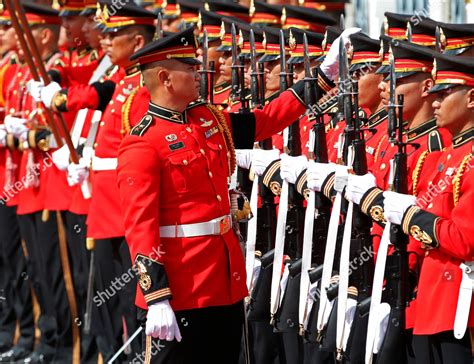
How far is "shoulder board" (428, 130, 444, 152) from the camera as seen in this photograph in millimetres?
7082

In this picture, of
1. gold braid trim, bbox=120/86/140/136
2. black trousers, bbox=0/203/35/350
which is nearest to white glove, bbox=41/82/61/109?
gold braid trim, bbox=120/86/140/136

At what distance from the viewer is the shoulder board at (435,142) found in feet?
23.2

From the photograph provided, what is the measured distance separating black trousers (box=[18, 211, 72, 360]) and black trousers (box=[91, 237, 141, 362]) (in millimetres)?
999

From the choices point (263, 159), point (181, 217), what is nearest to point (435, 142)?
point (181, 217)

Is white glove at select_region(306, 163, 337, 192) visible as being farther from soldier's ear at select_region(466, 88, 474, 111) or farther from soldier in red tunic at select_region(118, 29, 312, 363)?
soldier's ear at select_region(466, 88, 474, 111)

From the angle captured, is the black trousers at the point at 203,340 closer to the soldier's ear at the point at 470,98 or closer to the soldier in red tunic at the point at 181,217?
the soldier in red tunic at the point at 181,217

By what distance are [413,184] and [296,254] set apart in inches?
57.3

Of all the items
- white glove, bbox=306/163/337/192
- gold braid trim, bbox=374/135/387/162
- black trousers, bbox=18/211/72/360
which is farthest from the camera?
black trousers, bbox=18/211/72/360

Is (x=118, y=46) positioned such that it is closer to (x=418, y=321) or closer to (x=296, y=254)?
(x=296, y=254)

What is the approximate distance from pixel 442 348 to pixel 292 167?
1.84 metres

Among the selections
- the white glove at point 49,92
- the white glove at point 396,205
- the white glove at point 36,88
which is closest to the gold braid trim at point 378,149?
the white glove at point 396,205

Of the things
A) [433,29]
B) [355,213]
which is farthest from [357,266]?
[433,29]

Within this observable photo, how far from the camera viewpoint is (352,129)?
7477 millimetres

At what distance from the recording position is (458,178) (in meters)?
6.64
